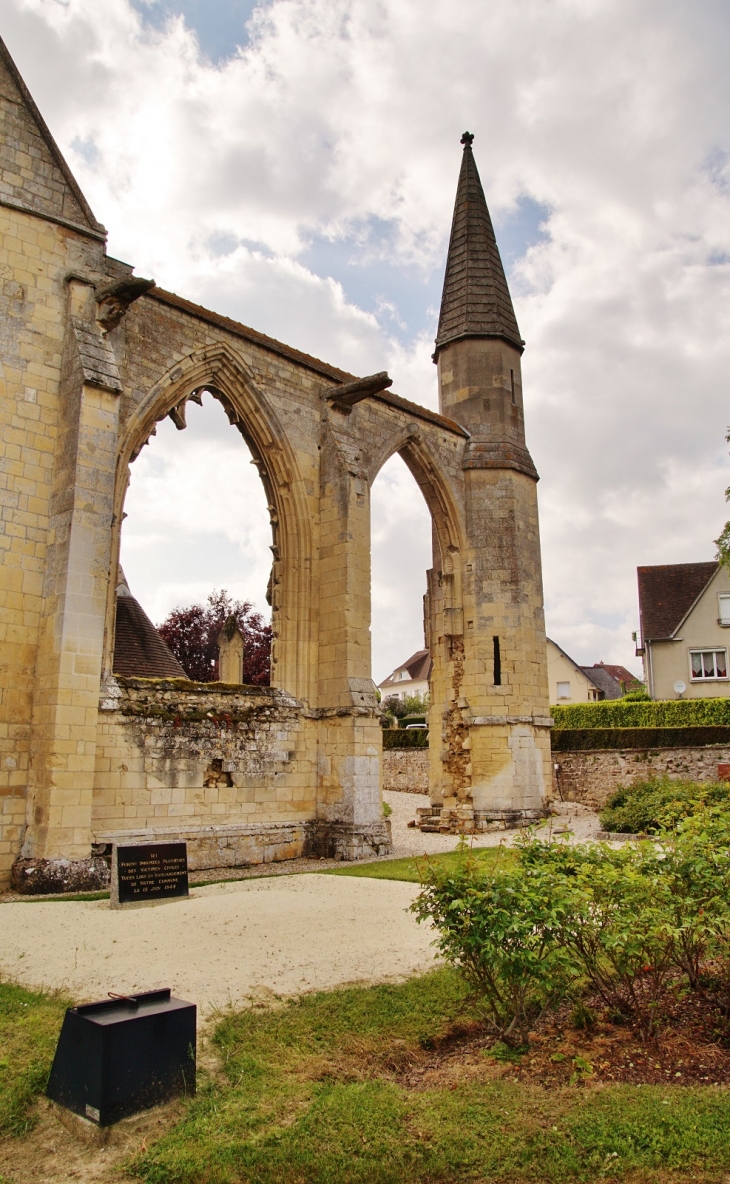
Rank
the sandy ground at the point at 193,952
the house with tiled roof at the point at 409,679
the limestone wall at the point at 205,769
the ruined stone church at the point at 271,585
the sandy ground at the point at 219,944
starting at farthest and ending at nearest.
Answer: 1. the house with tiled roof at the point at 409,679
2. the limestone wall at the point at 205,769
3. the ruined stone church at the point at 271,585
4. the sandy ground at the point at 219,944
5. the sandy ground at the point at 193,952

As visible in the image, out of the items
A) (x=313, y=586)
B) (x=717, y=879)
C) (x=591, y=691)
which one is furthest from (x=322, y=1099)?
(x=591, y=691)

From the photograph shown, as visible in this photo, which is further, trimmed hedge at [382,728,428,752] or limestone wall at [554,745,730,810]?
trimmed hedge at [382,728,428,752]

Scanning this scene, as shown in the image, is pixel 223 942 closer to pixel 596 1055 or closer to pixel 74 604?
pixel 596 1055

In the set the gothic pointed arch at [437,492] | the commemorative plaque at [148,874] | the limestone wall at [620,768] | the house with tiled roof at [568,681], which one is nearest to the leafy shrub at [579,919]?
the commemorative plaque at [148,874]

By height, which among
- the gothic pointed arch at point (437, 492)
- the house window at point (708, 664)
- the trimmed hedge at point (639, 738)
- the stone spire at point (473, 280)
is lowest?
the trimmed hedge at point (639, 738)

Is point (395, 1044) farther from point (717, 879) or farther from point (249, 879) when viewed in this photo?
point (249, 879)

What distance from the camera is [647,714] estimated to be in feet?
72.6

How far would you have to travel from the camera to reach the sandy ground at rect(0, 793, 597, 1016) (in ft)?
16.4

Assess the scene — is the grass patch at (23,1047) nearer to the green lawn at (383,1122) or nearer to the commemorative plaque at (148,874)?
the green lawn at (383,1122)

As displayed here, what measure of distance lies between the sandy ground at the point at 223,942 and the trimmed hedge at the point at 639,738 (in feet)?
33.9

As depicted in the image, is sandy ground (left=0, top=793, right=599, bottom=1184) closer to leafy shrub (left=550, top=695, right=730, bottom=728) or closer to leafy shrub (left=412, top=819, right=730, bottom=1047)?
leafy shrub (left=412, top=819, right=730, bottom=1047)

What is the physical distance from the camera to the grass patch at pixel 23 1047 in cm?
338

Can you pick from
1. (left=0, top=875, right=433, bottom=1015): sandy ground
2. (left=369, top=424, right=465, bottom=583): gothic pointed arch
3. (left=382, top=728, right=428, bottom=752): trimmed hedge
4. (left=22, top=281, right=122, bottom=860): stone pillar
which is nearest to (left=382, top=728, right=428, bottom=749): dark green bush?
(left=382, top=728, right=428, bottom=752): trimmed hedge

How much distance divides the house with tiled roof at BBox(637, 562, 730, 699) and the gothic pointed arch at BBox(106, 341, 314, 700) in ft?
57.3
